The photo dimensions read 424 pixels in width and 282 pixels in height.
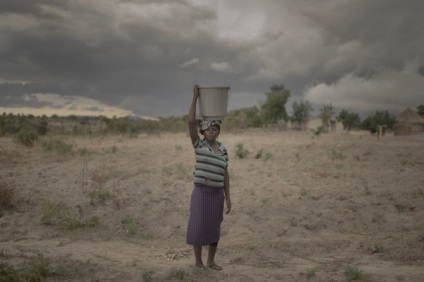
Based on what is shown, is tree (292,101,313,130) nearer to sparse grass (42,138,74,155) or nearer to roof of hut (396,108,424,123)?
roof of hut (396,108,424,123)

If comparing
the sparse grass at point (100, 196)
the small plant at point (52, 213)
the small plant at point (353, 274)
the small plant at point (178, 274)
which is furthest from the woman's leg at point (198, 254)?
the sparse grass at point (100, 196)

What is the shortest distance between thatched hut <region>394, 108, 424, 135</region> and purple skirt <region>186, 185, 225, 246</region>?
36038 millimetres

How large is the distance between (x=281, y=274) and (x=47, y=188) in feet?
16.5

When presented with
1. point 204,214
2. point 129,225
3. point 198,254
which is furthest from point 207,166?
point 129,225

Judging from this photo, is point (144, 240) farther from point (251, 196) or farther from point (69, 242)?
point (251, 196)

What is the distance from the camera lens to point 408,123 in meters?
38.0

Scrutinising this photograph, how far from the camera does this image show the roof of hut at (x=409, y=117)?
38.5 m

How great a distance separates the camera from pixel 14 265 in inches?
166

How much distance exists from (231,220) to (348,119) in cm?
5404

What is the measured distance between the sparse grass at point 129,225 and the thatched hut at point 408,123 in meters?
34.8

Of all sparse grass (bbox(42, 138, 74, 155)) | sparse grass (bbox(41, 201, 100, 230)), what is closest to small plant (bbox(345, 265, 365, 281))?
sparse grass (bbox(41, 201, 100, 230))

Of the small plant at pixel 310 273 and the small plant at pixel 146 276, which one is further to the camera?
the small plant at pixel 310 273

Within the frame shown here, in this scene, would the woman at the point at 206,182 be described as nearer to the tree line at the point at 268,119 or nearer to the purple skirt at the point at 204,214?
the purple skirt at the point at 204,214

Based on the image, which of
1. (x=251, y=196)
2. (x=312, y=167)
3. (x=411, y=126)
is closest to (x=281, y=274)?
(x=251, y=196)
